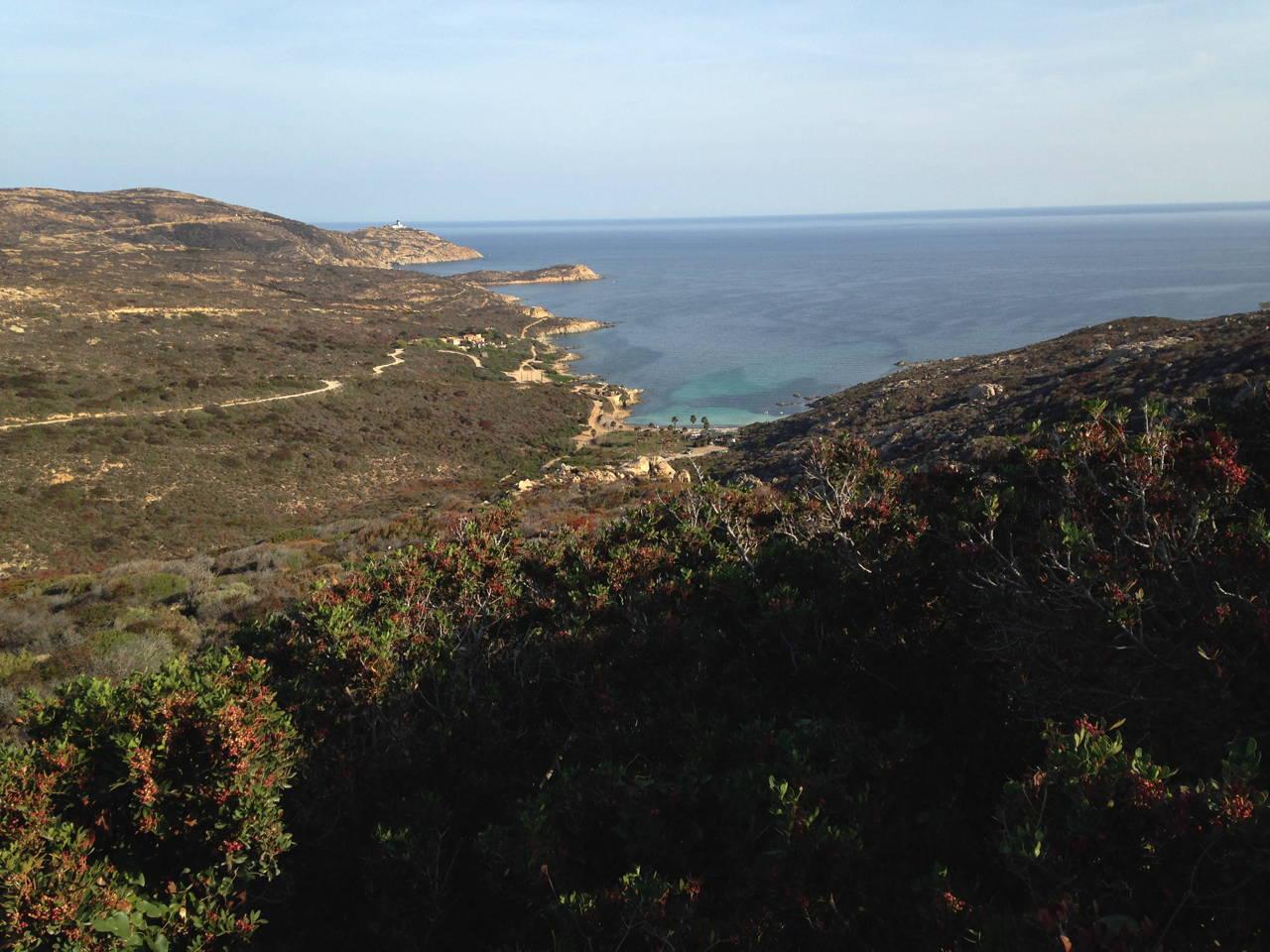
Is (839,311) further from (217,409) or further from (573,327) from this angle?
(217,409)

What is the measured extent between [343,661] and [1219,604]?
18.1 feet

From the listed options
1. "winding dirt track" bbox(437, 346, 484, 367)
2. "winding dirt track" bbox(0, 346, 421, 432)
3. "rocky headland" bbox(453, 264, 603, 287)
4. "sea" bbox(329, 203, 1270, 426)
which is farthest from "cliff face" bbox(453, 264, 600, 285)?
"winding dirt track" bbox(0, 346, 421, 432)

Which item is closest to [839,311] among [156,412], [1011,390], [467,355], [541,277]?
[467,355]

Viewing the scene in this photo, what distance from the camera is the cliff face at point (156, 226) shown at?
108 metres

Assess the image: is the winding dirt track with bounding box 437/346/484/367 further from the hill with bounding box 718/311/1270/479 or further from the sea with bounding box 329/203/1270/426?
the hill with bounding box 718/311/1270/479

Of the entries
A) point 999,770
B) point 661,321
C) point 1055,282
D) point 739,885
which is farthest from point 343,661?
point 1055,282

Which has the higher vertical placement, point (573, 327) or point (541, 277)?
point (541, 277)

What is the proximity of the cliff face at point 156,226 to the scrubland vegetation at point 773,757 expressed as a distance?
11460 centimetres

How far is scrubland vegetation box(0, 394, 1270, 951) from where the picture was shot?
9.43 feet

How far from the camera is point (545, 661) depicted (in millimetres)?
5809

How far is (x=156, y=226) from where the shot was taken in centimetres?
12938

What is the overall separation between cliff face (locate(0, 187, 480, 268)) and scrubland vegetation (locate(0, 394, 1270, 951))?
115 meters

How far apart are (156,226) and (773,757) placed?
160 m

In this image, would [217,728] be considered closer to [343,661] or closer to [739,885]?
[343,661]
